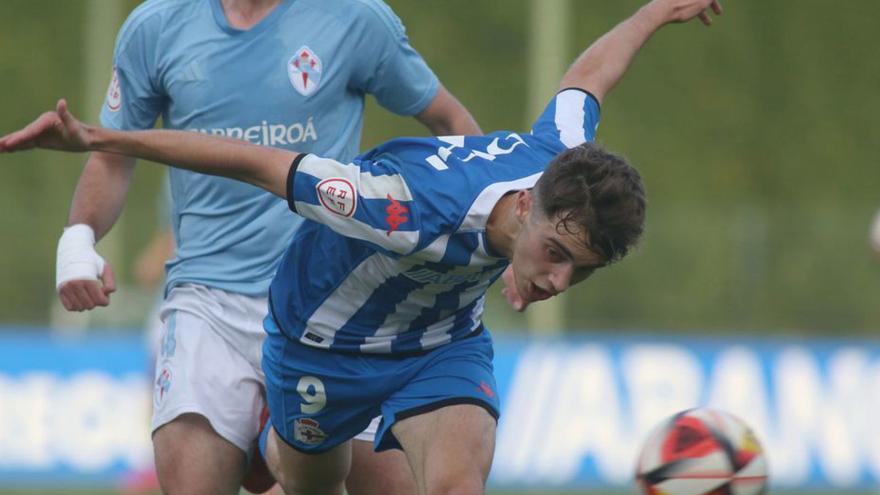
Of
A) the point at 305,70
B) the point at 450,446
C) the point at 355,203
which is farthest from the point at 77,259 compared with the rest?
the point at 450,446

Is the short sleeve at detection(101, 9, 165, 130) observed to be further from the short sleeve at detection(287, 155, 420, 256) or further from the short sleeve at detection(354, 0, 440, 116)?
the short sleeve at detection(287, 155, 420, 256)

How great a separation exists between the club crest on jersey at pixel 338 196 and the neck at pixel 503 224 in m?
0.41

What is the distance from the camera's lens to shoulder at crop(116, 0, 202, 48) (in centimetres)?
580

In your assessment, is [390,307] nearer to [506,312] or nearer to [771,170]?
[506,312]

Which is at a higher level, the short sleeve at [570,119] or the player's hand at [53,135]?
the short sleeve at [570,119]

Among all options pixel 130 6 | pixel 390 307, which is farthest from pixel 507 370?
pixel 130 6

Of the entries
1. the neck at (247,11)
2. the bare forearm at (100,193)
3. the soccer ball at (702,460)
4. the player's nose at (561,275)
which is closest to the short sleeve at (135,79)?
the bare forearm at (100,193)

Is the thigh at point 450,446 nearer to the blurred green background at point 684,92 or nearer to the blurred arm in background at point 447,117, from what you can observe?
the blurred arm in background at point 447,117

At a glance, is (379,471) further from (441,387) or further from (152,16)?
(152,16)

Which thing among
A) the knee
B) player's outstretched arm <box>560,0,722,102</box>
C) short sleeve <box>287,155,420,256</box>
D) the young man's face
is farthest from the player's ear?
player's outstretched arm <box>560,0,722,102</box>

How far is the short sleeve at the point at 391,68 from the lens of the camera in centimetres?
591

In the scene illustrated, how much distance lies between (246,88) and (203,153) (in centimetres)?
88

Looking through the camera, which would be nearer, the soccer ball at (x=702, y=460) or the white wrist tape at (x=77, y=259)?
the white wrist tape at (x=77, y=259)

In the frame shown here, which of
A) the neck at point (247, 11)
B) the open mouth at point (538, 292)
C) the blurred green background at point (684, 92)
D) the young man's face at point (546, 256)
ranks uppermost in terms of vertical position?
the blurred green background at point (684, 92)
